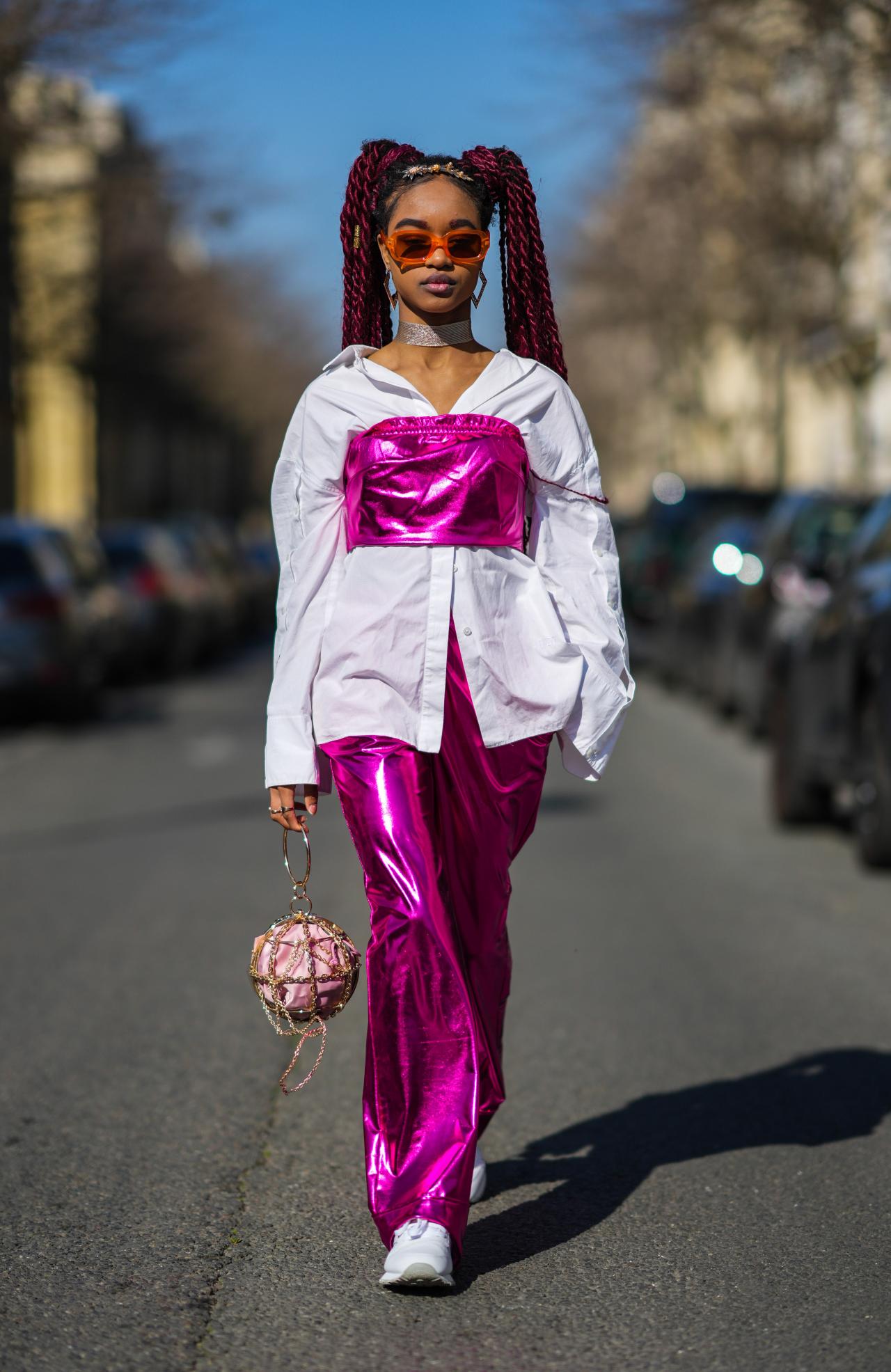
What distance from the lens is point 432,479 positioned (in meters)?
3.89

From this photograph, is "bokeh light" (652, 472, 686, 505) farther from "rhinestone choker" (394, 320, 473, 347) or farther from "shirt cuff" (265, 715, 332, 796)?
"shirt cuff" (265, 715, 332, 796)


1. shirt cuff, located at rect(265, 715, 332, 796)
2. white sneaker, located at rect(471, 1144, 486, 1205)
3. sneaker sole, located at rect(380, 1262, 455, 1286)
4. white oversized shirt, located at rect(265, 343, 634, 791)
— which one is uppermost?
white oversized shirt, located at rect(265, 343, 634, 791)

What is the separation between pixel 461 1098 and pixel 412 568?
98 cm

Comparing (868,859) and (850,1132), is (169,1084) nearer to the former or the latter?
(850,1132)

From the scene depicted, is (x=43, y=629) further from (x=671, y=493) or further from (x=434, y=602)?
(x=434, y=602)

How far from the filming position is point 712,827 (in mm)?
10758

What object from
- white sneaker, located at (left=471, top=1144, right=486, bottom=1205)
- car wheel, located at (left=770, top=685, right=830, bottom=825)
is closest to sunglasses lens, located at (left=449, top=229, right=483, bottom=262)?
white sneaker, located at (left=471, top=1144, right=486, bottom=1205)

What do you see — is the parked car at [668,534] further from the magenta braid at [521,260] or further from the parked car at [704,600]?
the magenta braid at [521,260]

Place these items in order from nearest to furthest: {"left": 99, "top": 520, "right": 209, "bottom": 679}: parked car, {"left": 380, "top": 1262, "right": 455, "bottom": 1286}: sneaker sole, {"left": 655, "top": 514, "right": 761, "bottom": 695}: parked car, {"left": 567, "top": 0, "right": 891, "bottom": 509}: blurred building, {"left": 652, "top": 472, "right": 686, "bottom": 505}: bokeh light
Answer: {"left": 380, "top": 1262, "right": 455, "bottom": 1286}: sneaker sole, {"left": 655, "top": 514, "right": 761, "bottom": 695}: parked car, {"left": 567, "top": 0, "right": 891, "bottom": 509}: blurred building, {"left": 652, "top": 472, "right": 686, "bottom": 505}: bokeh light, {"left": 99, "top": 520, "right": 209, "bottom": 679}: parked car

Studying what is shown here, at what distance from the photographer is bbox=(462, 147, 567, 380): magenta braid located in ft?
13.8

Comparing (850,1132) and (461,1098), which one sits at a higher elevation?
(461,1098)

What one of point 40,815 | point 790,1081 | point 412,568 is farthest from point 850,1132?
point 40,815

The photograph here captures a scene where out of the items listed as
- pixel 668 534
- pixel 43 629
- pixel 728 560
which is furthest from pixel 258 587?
pixel 728 560

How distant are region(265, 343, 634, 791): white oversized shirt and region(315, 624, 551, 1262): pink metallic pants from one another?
0.05 metres
